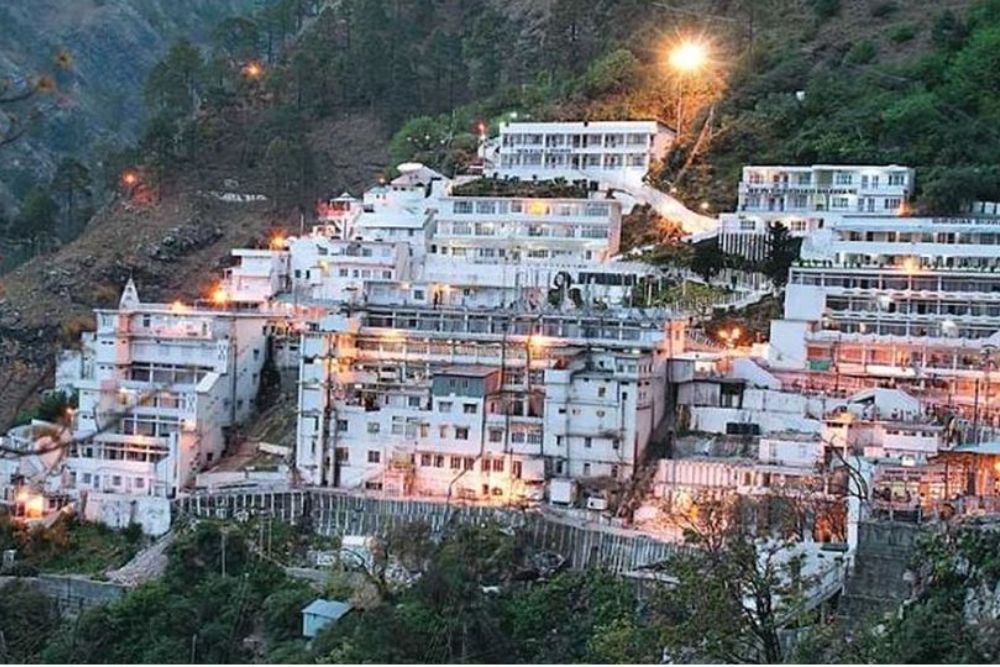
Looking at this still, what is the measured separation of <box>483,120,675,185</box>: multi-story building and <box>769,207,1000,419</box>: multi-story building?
574cm

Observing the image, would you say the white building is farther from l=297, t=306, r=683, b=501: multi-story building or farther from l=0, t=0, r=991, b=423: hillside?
l=0, t=0, r=991, b=423: hillside

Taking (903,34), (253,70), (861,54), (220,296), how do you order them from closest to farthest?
(220,296) < (861,54) < (903,34) < (253,70)

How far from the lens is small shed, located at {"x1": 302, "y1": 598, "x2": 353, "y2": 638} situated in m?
15.2

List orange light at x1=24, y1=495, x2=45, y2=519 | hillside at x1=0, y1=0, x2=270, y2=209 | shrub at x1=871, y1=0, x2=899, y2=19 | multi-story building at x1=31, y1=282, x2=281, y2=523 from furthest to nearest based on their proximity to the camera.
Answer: hillside at x1=0, y1=0, x2=270, y2=209, shrub at x1=871, y1=0, x2=899, y2=19, orange light at x1=24, y1=495, x2=45, y2=519, multi-story building at x1=31, y1=282, x2=281, y2=523

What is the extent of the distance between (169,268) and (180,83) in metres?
7.94

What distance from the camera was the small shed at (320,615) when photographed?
15.2 metres

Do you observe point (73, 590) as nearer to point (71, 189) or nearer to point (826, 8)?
point (71, 189)

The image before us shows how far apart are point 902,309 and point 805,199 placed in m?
4.34

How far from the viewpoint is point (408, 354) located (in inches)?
785

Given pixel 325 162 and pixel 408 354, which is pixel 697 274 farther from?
pixel 325 162

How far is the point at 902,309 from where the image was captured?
781 inches

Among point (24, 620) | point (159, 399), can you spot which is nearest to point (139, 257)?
point (159, 399)

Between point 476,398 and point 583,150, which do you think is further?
point 583,150

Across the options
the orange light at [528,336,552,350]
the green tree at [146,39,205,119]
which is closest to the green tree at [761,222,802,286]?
the orange light at [528,336,552,350]
